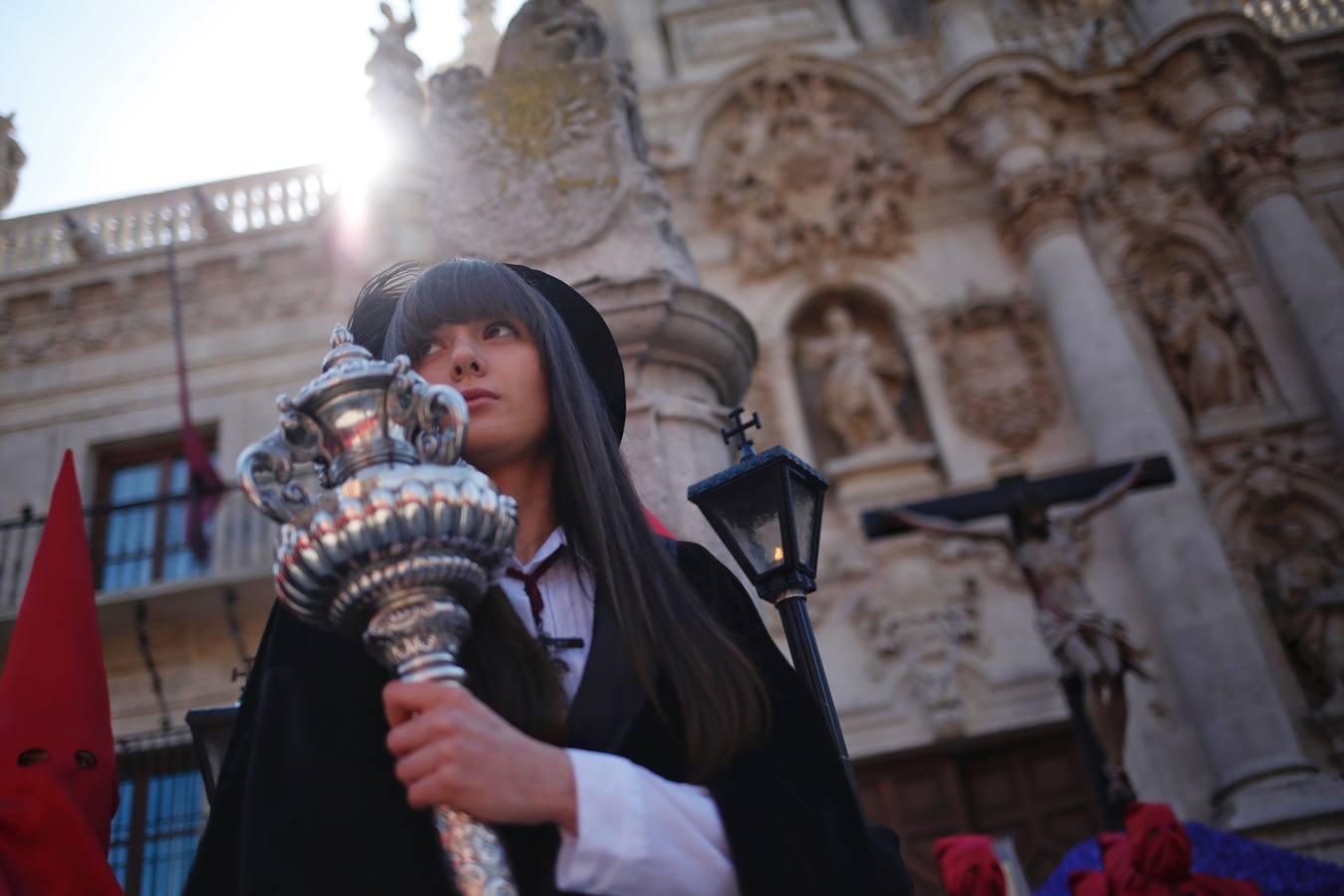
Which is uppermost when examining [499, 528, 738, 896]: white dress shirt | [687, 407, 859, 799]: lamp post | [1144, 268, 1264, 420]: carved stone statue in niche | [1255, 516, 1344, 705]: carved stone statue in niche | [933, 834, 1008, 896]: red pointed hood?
[1144, 268, 1264, 420]: carved stone statue in niche

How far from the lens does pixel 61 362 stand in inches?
482

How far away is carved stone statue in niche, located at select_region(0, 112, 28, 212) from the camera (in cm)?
1338

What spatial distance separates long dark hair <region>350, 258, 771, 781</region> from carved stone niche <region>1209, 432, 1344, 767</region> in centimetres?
971

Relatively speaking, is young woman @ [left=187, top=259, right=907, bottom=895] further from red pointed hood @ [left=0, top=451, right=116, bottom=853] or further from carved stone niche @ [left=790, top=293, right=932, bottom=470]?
carved stone niche @ [left=790, top=293, right=932, bottom=470]

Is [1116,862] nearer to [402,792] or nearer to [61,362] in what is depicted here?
[402,792]

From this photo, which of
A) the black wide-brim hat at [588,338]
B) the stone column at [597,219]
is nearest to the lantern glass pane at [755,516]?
the stone column at [597,219]

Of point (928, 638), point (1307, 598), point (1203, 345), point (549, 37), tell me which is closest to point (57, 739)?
point (549, 37)

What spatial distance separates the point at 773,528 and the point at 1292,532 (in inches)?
364

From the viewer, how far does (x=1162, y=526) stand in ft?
31.6

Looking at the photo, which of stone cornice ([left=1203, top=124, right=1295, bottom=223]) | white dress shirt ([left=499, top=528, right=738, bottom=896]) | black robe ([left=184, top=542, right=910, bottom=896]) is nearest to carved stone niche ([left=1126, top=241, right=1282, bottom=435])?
stone cornice ([left=1203, top=124, right=1295, bottom=223])

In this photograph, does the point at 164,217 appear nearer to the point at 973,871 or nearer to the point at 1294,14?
the point at 973,871

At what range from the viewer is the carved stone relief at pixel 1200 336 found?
428 inches

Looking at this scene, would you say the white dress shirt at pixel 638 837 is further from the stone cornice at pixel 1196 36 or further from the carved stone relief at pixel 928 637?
the stone cornice at pixel 1196 36

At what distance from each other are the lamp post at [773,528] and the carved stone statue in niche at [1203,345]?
9373 mm
